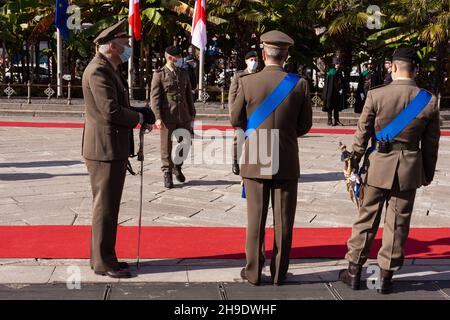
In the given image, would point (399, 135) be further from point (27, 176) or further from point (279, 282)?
point (27, 176)

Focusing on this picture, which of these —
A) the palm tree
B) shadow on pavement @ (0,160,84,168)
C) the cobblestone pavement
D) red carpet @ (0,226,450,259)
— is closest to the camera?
red carpet @ (0,226,450,259)

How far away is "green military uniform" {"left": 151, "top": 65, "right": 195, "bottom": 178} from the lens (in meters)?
8.50

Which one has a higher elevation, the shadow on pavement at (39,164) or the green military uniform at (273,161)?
the green military uniform at (273,161)

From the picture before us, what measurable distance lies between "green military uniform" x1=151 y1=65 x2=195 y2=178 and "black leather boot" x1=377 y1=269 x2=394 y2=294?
14.1ft

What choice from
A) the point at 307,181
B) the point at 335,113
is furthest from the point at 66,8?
the point at 307,181

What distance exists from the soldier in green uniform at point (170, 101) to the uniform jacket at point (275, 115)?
363 cm

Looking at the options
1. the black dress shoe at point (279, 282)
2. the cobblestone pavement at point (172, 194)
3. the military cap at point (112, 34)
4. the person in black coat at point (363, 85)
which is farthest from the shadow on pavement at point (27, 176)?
the person in black coat at point (363, 85)

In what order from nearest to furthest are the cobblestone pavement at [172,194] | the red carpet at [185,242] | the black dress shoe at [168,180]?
the red carpet at [185,242] → the cobblestone pavement at [172,194] → the black dress shoe at [168,180]

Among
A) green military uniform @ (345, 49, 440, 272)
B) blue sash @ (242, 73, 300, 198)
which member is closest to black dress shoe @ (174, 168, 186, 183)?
blue sash @ (242, 73, 300, 198)

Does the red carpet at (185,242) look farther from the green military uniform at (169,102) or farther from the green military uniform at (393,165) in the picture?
the green military uniform at (169,102)

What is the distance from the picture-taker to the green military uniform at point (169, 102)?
8.50 meters

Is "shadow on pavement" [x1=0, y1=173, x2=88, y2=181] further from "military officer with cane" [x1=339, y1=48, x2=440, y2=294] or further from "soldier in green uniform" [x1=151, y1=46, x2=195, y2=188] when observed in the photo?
"military officer with cane" [x1=339, y1=48, x2=440, y2=294]

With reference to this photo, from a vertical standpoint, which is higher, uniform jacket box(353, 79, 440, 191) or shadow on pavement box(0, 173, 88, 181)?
uniform jacket box(353, 79, 440, 191)

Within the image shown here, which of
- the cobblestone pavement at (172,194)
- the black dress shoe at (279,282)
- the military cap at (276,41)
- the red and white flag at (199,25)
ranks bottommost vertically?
the black dress shoe at (279,282)
